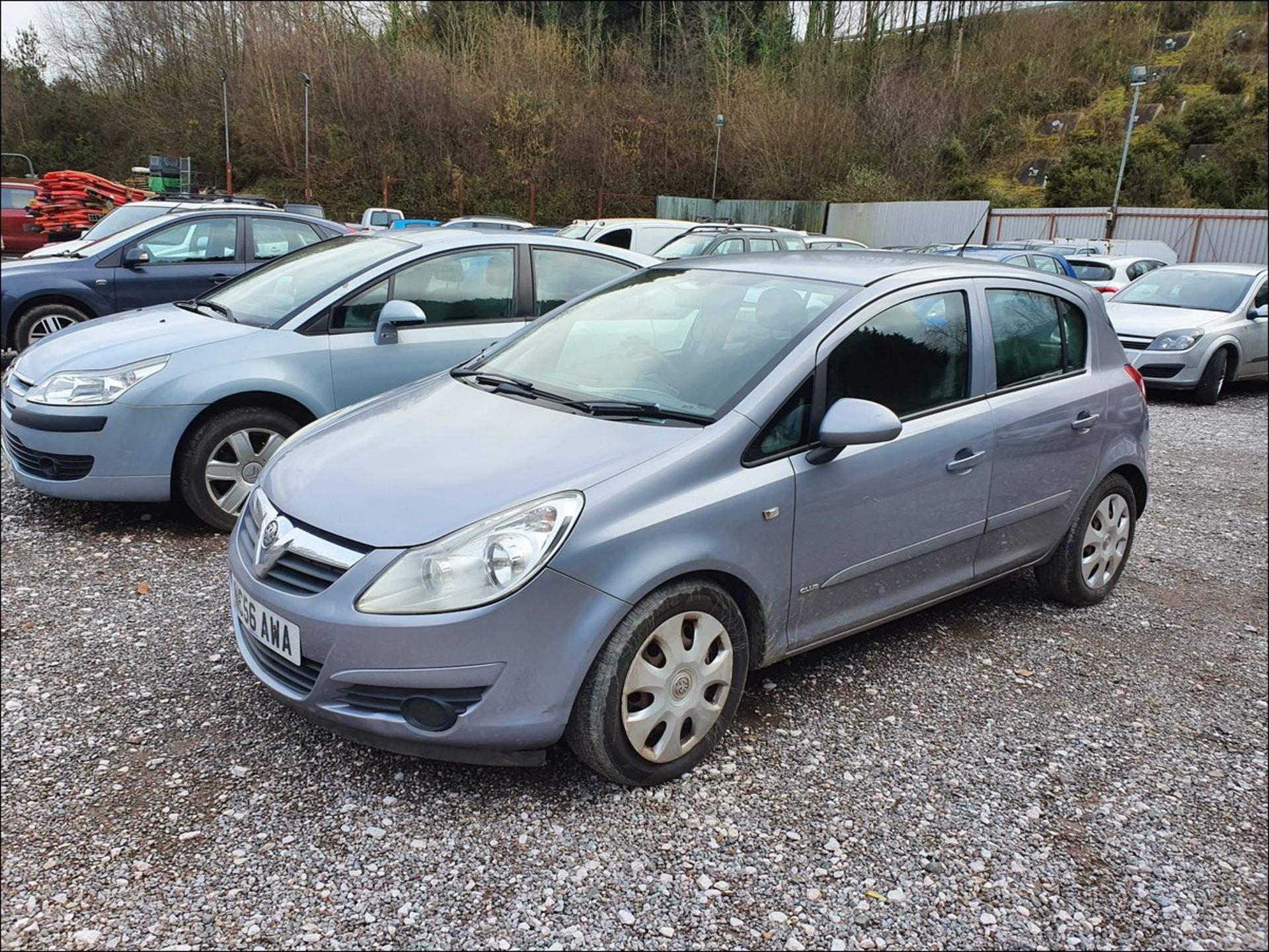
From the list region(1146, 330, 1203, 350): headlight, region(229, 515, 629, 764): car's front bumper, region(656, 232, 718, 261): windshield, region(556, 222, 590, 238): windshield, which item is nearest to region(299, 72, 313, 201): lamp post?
region(556, 222, 590, 238): windshield

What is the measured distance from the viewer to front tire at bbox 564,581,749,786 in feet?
9.12

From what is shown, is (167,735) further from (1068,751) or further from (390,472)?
(1068,751)

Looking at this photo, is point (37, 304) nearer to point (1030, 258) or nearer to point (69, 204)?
point (69, 204)

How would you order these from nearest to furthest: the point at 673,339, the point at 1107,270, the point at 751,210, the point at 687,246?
the point at 673,339 < the point at 687,246 < the point at 1107,270 < the point at 751,210

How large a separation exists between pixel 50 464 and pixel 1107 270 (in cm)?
1539

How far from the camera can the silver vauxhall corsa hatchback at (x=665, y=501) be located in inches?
106

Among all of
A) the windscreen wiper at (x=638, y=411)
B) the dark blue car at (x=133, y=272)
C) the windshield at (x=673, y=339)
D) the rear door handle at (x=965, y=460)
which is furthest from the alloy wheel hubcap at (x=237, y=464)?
the dark blue car at (x=133, y=272)

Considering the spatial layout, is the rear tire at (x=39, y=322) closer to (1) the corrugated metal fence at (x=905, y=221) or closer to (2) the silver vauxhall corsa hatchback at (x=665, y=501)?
(2) the silver vauxhall corsa hatchback at (x=665, y=501)

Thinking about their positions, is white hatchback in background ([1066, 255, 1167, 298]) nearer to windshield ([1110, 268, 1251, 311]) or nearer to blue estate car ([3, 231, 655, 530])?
windshield ([1110, 268, 1251, 311])

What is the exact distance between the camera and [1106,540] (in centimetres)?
461

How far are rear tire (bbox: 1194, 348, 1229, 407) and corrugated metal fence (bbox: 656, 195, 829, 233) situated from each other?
959 inches

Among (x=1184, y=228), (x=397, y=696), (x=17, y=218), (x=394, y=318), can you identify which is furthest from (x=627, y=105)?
(x=397, y=696)

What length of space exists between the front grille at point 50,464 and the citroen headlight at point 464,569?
9.97 ft

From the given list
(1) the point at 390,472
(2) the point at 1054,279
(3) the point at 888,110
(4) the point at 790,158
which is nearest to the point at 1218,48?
(3) the point at 888,110
